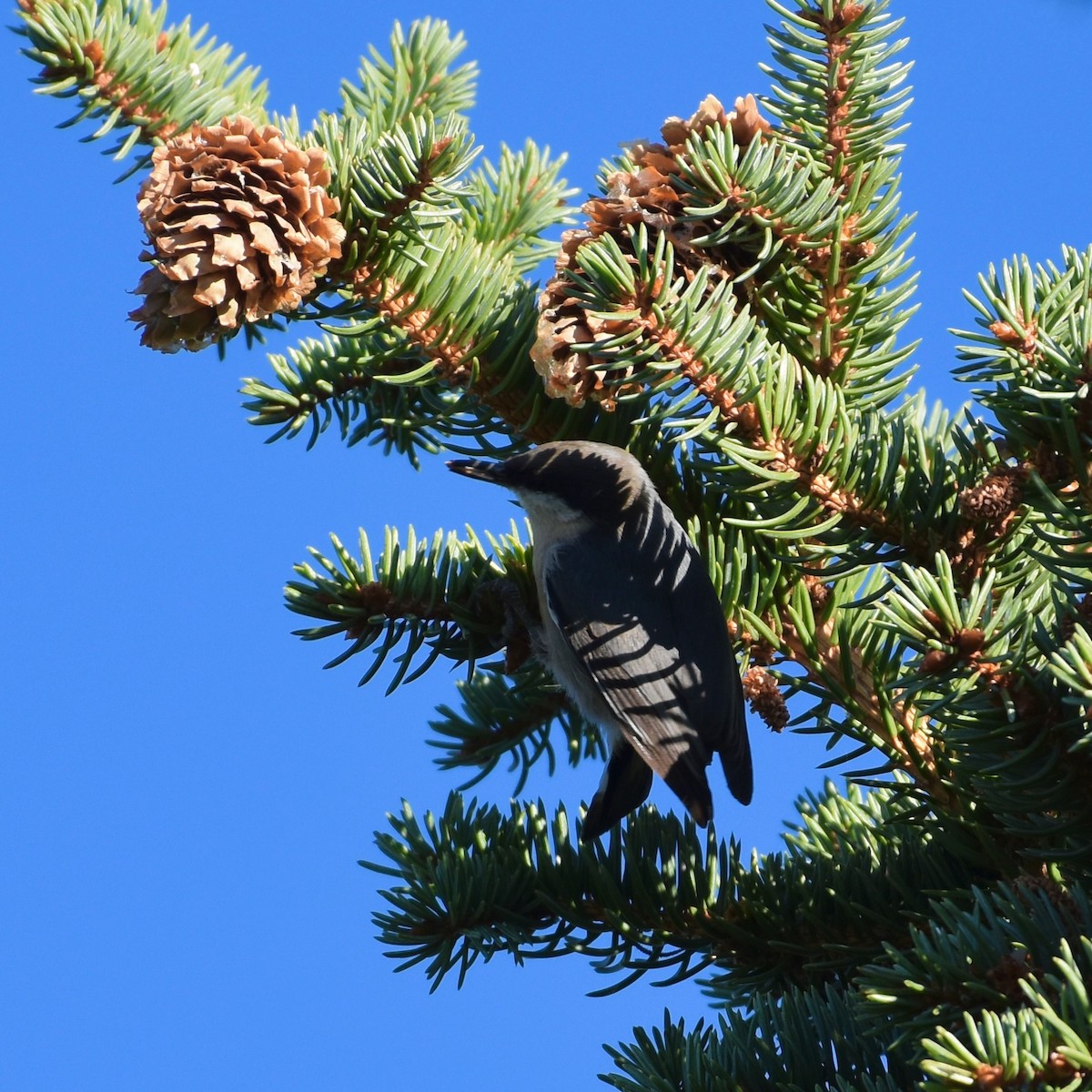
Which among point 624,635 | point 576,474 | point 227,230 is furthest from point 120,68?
point 624,635

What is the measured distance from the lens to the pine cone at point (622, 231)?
6.01 feet

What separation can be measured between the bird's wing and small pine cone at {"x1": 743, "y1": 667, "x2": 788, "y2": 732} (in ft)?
0.81

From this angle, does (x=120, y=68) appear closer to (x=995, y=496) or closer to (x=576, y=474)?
(x=576, y=474)

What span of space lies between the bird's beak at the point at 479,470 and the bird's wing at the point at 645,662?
225 mm

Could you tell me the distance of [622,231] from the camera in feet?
6.29

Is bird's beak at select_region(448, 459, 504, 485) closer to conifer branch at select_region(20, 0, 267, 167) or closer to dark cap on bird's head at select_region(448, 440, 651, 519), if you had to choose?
dark cap on bird's head at select_region(448, 440, 651, 519)

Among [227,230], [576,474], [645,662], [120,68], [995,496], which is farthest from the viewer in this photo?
[645,662]

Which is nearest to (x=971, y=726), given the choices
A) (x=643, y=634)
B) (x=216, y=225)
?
(x=216, y=225)

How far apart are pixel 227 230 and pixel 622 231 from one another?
0.58 meters

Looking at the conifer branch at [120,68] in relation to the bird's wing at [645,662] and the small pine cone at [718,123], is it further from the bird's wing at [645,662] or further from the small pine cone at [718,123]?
the bird's wing at [645,662]

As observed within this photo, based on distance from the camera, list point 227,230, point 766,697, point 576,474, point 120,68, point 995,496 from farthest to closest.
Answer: point 576,474, point 766,697, point 120,68, point 227,230, point 995,496

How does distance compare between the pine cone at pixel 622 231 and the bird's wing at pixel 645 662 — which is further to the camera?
the bird's wing at pixel 645 662

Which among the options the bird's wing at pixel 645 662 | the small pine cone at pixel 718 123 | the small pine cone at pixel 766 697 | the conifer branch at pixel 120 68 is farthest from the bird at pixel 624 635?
the conifer branch at pixel 120 68

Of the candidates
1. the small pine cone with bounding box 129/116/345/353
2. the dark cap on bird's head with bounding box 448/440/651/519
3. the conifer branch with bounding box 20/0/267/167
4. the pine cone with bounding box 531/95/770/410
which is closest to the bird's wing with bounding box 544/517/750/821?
the dark cap on bird's head with bounding box 448/440/651/519
